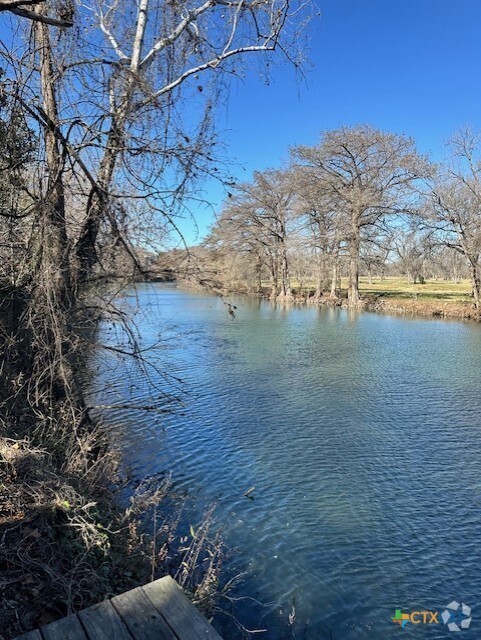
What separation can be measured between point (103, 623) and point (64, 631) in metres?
0.16

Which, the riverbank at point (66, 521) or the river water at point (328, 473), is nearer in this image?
the riverbank at point (66, 521)

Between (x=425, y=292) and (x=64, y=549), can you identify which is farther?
(x=425, y=292)

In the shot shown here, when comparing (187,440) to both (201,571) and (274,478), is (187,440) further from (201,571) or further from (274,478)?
(201,571)

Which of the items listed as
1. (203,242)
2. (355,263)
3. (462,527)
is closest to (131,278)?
(203,242)

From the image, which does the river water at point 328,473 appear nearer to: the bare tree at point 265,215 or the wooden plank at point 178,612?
the wooden plank at point 178,612

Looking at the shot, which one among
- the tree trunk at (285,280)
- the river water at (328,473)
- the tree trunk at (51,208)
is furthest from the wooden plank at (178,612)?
the tree trunk at (285,280)

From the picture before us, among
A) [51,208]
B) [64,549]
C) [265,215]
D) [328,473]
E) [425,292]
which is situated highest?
[265,215]

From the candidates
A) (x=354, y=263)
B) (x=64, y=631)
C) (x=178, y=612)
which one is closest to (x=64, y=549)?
(x=64, y=631)

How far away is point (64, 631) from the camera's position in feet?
6.64

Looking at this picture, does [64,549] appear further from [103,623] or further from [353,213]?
[353,213]

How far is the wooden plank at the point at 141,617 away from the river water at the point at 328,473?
67.3 inches

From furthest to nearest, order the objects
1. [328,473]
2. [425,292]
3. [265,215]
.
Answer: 1. [425,292]
2. [265,215]
3. [328,473]

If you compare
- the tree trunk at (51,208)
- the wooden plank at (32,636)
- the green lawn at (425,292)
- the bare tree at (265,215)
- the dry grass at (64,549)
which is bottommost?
the dry grass at (64,549)

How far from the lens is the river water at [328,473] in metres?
4.11
